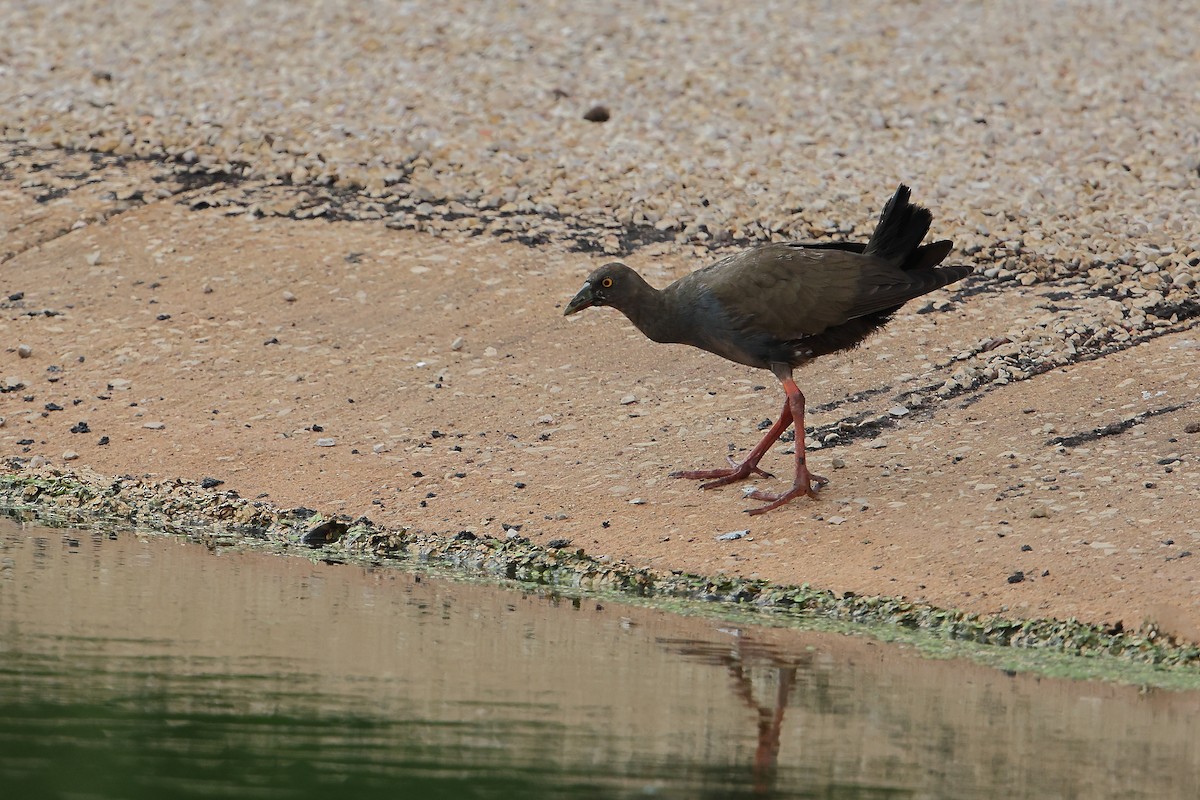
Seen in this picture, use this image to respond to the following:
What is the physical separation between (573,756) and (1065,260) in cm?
870

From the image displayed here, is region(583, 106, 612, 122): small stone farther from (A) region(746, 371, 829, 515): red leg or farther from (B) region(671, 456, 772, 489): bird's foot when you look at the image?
(A) region(746, 371, 829, 515): red leg

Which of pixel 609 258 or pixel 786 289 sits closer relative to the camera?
pixel 786 289

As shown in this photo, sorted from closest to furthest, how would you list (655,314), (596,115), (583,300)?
(655,314)
(583,300)
(596,115)

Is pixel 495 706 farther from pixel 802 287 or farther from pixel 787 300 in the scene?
pixel 802 287

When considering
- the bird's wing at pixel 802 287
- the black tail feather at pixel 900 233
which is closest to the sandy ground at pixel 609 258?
the bird's wing at pixel 802 287

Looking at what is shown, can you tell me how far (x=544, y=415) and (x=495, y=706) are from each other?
5088mm

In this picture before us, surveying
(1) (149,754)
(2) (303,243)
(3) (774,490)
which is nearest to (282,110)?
(2) (303,243)

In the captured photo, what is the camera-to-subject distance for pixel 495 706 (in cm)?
683

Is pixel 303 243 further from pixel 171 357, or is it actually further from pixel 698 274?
pixel 698 274

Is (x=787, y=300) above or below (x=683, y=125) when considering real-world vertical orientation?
below

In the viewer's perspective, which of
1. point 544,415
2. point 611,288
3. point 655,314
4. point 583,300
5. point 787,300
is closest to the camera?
point 787,300

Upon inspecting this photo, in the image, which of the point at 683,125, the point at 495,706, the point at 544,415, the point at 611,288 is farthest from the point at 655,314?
the point at 683,125

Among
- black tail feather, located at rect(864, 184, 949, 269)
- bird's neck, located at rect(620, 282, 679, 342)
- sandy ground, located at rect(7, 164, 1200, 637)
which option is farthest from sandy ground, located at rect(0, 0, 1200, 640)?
black tail feather, located at rect(864, 184, 949, 269)

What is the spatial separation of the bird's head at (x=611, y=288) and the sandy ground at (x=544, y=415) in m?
1.09
